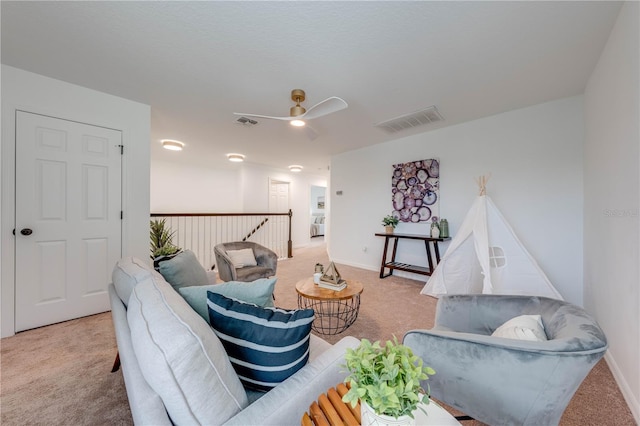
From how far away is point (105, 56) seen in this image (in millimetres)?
1942

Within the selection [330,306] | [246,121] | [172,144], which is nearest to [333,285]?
[330,306]

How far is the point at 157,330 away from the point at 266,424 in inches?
16.5

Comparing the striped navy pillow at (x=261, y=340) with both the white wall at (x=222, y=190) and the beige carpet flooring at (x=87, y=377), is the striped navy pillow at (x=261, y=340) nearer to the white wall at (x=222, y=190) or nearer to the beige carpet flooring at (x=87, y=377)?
the beige carpet flooring at (x=87, y=377)

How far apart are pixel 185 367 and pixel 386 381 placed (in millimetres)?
535

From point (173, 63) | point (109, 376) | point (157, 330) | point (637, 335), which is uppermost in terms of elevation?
point (173, 63)

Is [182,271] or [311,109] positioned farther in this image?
[311,109]

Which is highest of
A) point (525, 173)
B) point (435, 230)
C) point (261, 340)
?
point (525, 173)

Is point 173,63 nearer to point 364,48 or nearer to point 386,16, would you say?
point 364,48

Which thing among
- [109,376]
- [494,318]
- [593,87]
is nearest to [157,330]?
[109,376]

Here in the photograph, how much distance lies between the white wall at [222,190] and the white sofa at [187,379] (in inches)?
221

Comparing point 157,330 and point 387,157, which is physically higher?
point 387,157

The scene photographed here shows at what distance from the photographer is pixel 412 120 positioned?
3.22 meters

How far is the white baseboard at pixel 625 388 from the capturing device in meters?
1.33

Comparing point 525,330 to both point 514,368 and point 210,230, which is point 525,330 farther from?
point 210,230
